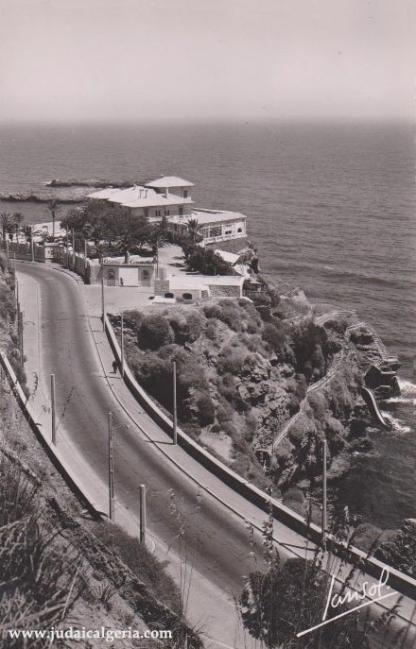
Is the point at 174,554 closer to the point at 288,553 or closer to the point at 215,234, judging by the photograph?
the point at 288,553

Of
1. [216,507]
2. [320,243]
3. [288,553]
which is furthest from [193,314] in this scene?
[320,243]

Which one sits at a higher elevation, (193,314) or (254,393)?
(193,314)

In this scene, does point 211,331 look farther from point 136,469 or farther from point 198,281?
point 136,469

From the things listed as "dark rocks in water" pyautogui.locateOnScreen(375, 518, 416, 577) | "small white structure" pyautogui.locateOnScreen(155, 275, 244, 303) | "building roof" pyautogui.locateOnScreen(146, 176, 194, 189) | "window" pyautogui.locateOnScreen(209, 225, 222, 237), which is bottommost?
"dark rocks in water" pyautogui.locateOnScreen(375, 518, 416, 577)

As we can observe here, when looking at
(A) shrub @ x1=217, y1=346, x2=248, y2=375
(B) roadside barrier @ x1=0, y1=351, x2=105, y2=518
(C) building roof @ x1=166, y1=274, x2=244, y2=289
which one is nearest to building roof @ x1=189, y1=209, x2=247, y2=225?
(C) building roof @ x1=166, y1=274, x2=244, y2=289

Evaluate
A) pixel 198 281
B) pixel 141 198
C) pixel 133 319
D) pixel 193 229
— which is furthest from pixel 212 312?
pixel 141 198

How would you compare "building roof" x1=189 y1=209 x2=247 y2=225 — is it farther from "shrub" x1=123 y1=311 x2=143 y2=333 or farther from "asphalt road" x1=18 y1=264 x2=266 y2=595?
"asphalt road" x1=18 y1=264 x2=266 y2=595

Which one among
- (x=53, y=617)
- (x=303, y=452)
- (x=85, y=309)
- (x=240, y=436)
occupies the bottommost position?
(x=303, y=452)
